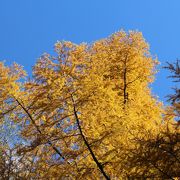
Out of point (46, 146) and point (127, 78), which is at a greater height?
point (127, 78)

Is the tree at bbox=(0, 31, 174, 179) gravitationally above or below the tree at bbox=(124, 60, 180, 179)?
above

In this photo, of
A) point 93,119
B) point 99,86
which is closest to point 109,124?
point 93,119

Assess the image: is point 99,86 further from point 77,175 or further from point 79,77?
point 77,175

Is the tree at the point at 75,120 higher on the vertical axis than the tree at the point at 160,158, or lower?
higher

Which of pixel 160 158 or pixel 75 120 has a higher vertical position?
pixel 75 120

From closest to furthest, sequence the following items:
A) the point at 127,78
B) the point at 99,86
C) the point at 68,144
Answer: the point at 99,86
the point at 68,144
the point at 127,78

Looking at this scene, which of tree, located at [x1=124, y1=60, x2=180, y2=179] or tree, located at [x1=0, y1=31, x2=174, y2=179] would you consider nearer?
tree, located at [x1=124, y1=60, x2=180, y2=179]

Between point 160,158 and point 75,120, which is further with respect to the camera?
point 75,120

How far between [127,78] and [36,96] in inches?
169

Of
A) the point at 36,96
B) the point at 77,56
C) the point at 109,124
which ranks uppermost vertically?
the point at 77,56

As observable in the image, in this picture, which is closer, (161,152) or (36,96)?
(161,152)

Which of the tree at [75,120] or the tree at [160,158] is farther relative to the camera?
the tree at [75,120]

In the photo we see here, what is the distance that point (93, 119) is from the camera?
766cm

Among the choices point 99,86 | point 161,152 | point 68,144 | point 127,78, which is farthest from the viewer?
point 127,78
